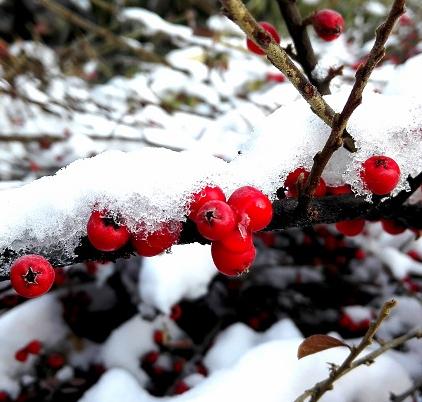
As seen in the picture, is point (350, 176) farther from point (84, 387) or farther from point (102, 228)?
point (84, 387)

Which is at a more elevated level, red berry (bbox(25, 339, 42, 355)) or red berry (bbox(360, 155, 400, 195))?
red berry (bbox(360, 155, 400, 195))

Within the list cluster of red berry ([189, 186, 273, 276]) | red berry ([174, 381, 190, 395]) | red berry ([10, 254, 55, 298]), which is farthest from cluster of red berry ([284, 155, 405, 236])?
red berry ([174, 381, 190, 395])

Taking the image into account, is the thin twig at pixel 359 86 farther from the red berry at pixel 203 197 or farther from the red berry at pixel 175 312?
the red berry at pixel 175 312

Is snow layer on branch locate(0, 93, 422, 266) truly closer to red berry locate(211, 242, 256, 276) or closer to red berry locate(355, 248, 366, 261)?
red berry locate(211, 242, 256, 276)

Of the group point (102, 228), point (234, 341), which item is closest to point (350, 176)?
point (102, 228)

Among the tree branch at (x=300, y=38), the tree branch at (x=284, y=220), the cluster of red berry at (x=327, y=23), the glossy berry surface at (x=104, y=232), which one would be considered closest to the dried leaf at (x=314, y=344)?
the tree branch at (x=284, y=220)

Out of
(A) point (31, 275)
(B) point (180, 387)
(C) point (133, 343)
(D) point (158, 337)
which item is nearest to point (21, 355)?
(C) point (133, 343)

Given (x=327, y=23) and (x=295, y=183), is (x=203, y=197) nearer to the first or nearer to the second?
(x=295, y=183)
